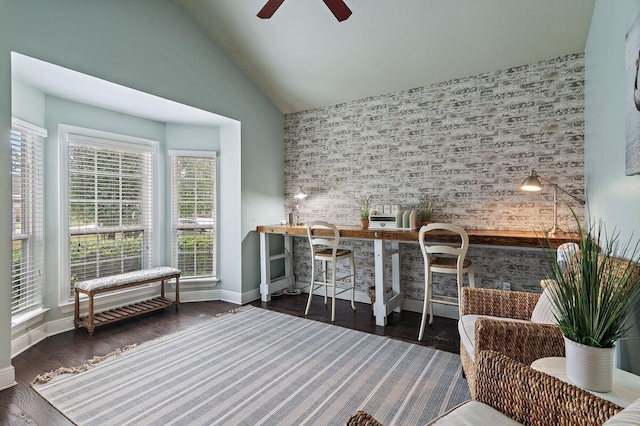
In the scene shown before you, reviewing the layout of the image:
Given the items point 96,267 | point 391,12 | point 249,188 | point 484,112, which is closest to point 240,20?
point 391,12

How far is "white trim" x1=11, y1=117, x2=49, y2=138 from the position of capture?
8.82 feet

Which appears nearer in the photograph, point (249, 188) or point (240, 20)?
point (240, 20)

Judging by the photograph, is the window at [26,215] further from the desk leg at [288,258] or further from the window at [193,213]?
the desk leg at [288,258]

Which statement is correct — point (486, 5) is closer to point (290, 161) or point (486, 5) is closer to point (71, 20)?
point (290, 161)

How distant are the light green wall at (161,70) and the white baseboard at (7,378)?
57 mm

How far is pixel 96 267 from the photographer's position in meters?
3.58

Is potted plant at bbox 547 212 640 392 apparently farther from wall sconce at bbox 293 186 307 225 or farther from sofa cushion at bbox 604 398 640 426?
wall sconce at bbox 293 186 307 225

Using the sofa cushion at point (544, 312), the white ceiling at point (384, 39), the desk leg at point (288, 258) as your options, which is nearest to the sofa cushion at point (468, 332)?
the sofa cushion at point (544, 312)

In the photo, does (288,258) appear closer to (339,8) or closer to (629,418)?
(339,8)

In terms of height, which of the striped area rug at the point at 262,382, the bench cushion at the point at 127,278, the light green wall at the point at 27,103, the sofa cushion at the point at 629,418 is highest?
the light green wall at the point at 27,103

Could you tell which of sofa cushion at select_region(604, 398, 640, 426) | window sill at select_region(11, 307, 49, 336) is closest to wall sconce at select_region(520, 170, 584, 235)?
sofa cushion at select_region(604, 398, 640, 426)

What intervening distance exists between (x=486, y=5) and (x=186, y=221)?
3969 millimetres

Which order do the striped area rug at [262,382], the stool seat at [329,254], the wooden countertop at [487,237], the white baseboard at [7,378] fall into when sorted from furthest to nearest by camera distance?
the stool seat at [329,254] → the wooden countertop at [487,237] → the white baseboard at [7,378] → the striped area rug at [262,382]

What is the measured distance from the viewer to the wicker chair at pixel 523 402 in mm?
970
